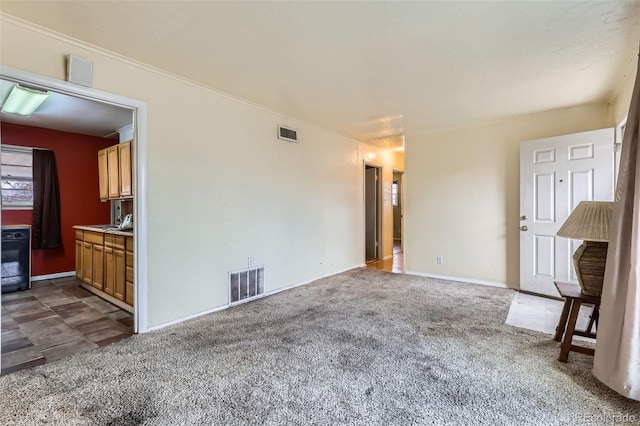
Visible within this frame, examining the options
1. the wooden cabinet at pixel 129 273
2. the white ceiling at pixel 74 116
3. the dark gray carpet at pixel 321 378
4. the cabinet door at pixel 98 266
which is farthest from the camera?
the cabinet door at pixel 98 266

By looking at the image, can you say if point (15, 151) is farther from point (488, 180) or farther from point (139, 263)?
point (488, 180)

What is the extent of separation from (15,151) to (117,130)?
146 centimetres

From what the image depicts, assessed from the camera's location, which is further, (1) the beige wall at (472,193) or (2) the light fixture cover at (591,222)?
(1) the beige wall at (472,193)

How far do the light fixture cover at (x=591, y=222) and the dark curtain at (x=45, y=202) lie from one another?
21.9ft

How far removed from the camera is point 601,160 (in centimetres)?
331

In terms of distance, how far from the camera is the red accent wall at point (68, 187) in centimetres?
455

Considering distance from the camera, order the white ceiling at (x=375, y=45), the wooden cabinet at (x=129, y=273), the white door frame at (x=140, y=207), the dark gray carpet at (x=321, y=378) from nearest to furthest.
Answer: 1. the dark gray carpet at (x=321, y=378)
2. the white ceiling at (x=375, y=45)
3. the white door frame at (x=140, y=207)
4. the wooden cabinet at (x=129, y=273)

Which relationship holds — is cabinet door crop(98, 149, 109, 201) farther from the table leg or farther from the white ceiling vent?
the table leg

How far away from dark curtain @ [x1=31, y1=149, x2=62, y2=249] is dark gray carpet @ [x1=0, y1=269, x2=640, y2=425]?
11.8ft

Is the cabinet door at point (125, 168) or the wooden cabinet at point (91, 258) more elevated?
the cabinet door at point (125, 168)

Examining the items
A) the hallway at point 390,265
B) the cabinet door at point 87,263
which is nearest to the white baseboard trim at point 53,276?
the cabinet door at point 87,263

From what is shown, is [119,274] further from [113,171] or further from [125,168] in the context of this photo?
[113,171]

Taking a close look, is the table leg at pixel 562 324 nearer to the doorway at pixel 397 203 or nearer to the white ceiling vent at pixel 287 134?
the white ceiling vent at pixel 287 134

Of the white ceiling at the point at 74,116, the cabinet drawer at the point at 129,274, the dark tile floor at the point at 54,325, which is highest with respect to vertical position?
the white ceiling at the point at 74,116
